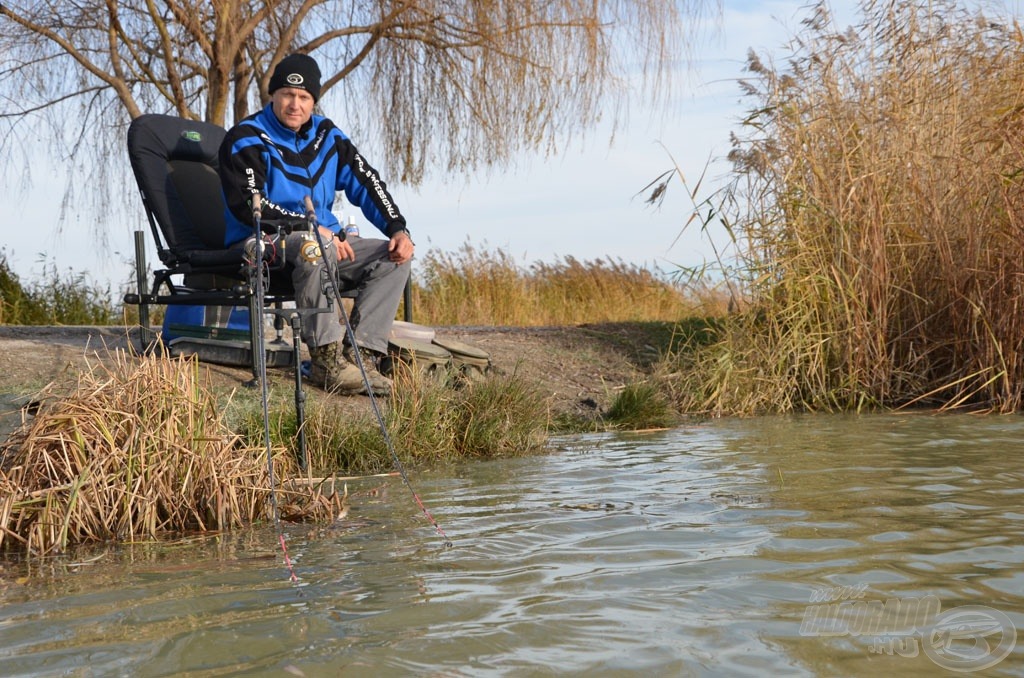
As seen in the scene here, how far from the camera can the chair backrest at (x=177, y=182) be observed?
23.1 ft

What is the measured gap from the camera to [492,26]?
9.93 meters

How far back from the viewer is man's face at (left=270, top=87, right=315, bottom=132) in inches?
262

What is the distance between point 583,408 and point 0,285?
7412 millimetres

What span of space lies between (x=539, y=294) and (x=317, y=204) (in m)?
7.19

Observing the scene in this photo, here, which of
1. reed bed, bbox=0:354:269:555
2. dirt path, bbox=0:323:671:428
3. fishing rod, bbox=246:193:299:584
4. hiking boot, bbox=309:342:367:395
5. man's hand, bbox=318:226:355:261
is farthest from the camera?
dirt path, bbox=0:323:671:428

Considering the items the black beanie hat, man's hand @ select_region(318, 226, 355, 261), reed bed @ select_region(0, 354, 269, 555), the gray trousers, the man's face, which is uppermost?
the black beanie hat

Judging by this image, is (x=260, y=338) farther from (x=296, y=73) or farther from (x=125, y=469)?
(x=296, y=73)

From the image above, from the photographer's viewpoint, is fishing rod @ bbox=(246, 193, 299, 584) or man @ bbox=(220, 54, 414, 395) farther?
man @ bbox=(220, 54, 414, 395)

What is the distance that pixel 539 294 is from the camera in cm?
1389

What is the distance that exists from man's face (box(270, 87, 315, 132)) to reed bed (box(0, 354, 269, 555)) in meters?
2.53

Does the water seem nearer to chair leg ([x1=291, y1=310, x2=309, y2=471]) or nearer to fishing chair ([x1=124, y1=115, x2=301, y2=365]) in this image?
chair leg ([x1=291, y1=310, x2=309, y2=471])

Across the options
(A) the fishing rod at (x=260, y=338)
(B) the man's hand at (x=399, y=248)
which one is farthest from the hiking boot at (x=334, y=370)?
(B) the man's hand at (x=399, y=248)

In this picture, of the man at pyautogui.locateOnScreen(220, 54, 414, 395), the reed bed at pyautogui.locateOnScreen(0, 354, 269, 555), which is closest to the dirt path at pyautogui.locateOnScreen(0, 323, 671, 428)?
the man at pyautogui.locateOnScreen(220, 54, 414, 395)

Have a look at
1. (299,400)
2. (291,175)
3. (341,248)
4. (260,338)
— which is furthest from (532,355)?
(260,338)
